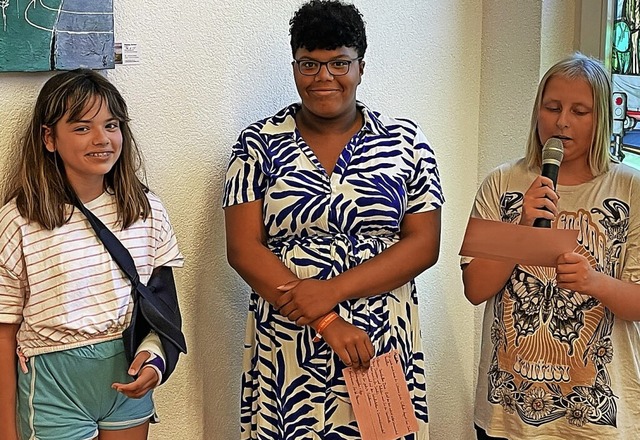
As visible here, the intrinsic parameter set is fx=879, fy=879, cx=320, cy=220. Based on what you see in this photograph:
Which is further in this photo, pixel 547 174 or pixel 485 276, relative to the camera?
pixel 485 276

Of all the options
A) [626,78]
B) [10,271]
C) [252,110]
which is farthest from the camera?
[626,78]

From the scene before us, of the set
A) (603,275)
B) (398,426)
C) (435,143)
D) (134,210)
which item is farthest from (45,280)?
(435,143)

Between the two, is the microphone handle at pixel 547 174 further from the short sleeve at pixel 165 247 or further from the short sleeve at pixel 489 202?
the short sleeve at pixel 165 247

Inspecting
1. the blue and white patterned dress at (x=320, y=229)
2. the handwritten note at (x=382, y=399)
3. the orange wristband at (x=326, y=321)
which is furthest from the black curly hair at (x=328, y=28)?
the handwritten note at (x=382, y=399)

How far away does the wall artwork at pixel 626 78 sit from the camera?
2604mm

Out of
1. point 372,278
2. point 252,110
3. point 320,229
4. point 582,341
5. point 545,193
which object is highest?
point 252,110

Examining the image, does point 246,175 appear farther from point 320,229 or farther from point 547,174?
point 547,174

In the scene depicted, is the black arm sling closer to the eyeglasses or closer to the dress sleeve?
the dress sleeve

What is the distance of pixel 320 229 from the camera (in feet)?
6.72

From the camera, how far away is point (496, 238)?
1.84 meters

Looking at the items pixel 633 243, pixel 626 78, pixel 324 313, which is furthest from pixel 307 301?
pixel 626 78

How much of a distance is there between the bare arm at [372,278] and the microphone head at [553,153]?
39cm

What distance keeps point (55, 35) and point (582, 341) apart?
1321mm

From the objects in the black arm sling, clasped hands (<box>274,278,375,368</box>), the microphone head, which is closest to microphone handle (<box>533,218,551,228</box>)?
the microphone head
